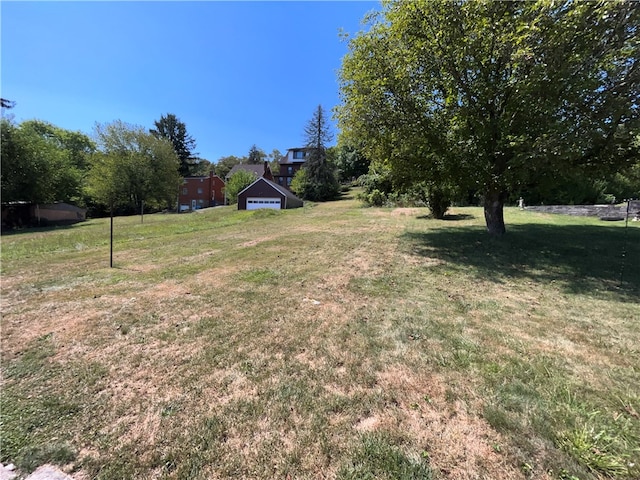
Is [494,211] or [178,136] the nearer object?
[494,211]

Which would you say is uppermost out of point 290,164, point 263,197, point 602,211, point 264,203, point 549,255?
point 290,164

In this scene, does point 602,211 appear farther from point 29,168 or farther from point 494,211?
point 29,168

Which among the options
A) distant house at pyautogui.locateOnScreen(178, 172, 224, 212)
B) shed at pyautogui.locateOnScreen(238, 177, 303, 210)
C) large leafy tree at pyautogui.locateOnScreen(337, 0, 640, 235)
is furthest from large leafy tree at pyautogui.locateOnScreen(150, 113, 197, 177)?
large leafy tree at pyautogui.locateOnScreen(337, 0, 640, 235)

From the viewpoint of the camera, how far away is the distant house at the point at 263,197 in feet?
107

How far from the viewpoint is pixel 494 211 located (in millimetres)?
9984

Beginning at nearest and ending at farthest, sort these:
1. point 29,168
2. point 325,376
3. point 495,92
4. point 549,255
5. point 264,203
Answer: point 325,376 → point 549,255 → point 495,92 → point 29,168 → point 264,203

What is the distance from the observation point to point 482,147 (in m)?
8.35

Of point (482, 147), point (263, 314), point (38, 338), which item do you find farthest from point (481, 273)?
point (38, 338)

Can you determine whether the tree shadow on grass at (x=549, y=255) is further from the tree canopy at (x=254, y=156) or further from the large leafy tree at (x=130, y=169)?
the tree canopy at (x=254, y=156)

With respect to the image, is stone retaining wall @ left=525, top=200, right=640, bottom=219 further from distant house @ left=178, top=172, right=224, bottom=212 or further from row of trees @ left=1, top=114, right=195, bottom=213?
distant house @ left=178, top=172, right=224, bottom=212

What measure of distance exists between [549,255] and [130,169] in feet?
136

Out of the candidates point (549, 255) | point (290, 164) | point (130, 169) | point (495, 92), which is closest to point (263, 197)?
point (130, 169)

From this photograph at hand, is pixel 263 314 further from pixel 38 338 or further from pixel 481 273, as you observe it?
pixel 481 273

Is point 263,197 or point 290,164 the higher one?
point 290,164
